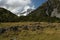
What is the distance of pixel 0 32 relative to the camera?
65.9 m

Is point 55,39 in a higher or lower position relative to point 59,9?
lower

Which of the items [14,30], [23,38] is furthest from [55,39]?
[14,30]

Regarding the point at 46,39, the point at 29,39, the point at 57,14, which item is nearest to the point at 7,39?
the point at 29,39

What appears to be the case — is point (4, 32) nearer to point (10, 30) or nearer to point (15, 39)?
point (10, 30)

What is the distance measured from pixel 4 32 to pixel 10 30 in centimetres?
318

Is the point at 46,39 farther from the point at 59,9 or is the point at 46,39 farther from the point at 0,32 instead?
the point at 59,9

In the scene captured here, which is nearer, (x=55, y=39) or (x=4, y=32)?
(x=55, y=39)

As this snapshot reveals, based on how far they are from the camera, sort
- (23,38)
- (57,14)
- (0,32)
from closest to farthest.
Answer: (23,38), (0,32), (57,14)

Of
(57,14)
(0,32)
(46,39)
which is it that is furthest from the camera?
(57,14)

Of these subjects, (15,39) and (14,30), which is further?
(14,30)

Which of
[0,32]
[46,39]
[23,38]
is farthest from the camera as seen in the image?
[0,32]

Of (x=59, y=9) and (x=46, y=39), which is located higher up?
(x=59, y=9)

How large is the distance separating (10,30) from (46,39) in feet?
71.1

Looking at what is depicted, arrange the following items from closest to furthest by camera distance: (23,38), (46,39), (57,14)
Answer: (46,39) < (23,38) < (57,14)
